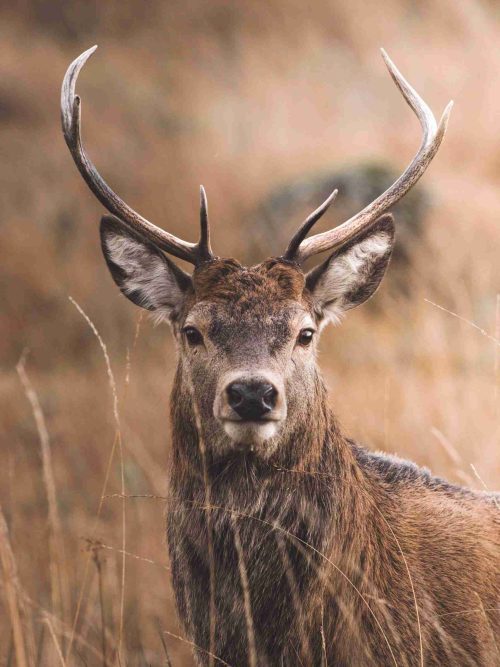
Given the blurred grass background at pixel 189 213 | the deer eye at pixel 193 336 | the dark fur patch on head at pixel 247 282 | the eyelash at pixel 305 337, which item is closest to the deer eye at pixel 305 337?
the eyelash at pixel 305 337

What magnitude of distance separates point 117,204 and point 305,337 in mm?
960

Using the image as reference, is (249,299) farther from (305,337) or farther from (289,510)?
(289,510)

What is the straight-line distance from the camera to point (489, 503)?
4.15 meters

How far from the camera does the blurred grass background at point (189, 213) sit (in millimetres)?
8141

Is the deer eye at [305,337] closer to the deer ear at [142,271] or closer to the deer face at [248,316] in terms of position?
the deer face at [248,316]

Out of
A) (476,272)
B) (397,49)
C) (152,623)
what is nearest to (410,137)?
(397,49)

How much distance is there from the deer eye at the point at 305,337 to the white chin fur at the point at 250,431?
19.4 inches

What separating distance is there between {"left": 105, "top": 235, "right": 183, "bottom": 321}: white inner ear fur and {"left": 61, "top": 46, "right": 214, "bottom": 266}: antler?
69 mm

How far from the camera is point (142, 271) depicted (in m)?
4.07

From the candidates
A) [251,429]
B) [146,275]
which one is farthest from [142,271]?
[251,429]

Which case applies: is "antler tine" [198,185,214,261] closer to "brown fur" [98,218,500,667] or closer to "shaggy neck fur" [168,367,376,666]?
"brown fur" [98,218,500,667]

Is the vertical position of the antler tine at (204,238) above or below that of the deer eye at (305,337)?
above

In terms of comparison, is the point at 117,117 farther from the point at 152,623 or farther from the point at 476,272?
the point at 152,623

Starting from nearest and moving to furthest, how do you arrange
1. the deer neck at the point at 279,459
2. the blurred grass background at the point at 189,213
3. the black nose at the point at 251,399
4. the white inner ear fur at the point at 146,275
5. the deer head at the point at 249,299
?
the black nose at the point at 251,399 < the deer head at the point at 249,299 < the deer neck at the point at 279,459 < the white inner ear fur at the point at 146,275 < the blurred grass background at the point at 189,213
